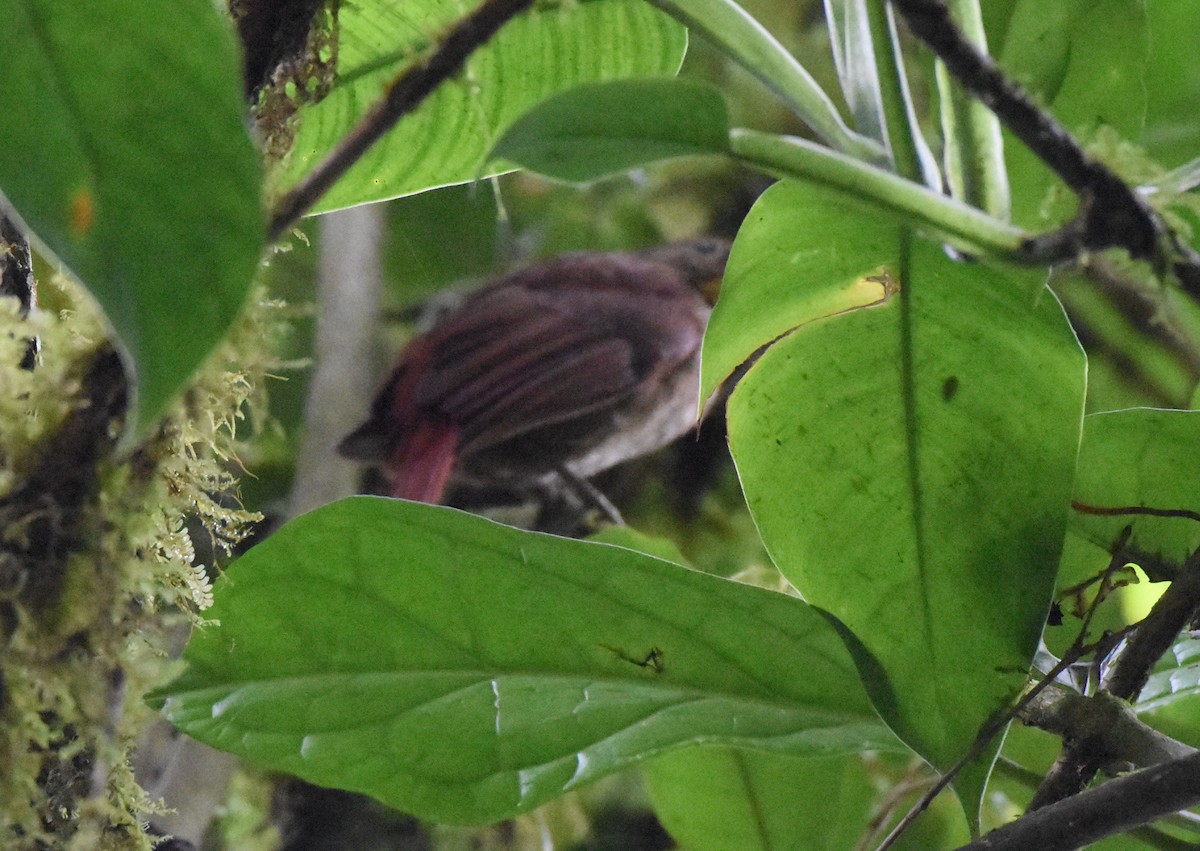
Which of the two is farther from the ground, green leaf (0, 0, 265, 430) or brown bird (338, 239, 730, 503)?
green leaf (0, 0, 265, 430)

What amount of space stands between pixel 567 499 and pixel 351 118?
3.58 feet

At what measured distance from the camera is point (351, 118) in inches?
24.0

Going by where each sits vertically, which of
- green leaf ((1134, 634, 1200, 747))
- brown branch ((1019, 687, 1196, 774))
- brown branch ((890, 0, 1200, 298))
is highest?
brown branch ((890, 0, 1200, 298))

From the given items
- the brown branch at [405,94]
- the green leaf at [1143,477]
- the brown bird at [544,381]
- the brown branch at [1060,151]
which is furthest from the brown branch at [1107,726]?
the brown bird at [544,381]

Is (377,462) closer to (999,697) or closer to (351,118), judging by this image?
(351,118)

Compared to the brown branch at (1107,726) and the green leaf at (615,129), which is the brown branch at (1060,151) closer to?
the green leaf at (615,129)

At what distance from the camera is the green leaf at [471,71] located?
0.59m

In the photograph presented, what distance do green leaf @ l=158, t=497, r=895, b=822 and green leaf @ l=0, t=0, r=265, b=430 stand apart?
0.80 ft

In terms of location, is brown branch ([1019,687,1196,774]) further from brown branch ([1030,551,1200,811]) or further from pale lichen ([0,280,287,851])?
pale lichen ([0,280,287,851])

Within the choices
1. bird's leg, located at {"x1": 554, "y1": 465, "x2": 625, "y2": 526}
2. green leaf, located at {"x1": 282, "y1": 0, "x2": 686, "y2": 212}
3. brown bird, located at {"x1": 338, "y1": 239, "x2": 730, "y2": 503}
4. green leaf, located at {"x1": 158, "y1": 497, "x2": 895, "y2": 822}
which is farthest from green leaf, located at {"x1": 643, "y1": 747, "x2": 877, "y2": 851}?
bird's leg, located at {"x1": 554, "y1": 465, "x2": 625, "y2": 526}

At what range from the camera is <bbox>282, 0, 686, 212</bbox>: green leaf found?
59 centimetres

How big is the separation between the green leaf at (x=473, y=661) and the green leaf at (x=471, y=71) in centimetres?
22

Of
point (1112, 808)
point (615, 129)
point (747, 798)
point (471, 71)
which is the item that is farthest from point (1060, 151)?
point (747, 798)

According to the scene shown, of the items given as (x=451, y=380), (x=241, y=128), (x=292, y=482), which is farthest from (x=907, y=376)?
(x=292, y=482)
